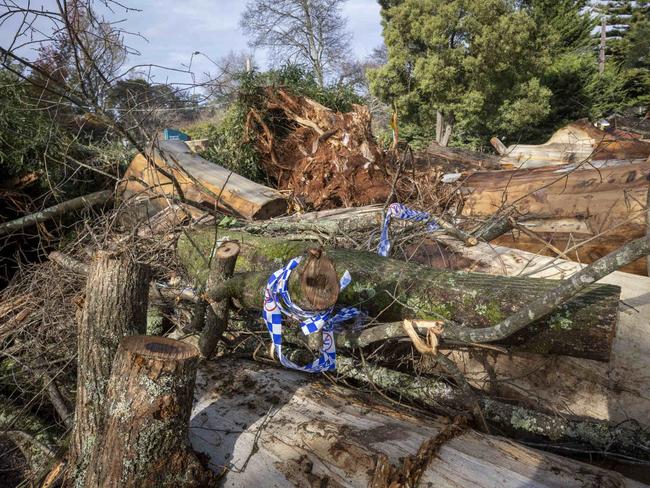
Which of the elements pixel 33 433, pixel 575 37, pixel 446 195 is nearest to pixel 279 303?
pixel 33 433

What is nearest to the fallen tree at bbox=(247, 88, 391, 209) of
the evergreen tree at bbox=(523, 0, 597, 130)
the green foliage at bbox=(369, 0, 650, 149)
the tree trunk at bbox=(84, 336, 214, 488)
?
the tree trunk at bbox=(84, 336, 214, 488)

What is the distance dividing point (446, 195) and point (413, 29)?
11330 mm

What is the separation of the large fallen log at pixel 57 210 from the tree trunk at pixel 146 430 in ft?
9.28

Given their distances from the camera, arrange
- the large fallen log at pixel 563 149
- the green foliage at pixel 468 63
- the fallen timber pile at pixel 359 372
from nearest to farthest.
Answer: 1. the fallen timber pile at pixel 359 372
2. the large fallen log at pixel 563 149
3. the green foliage at pixel 468 63

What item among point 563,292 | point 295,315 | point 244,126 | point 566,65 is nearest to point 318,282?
point 295,315

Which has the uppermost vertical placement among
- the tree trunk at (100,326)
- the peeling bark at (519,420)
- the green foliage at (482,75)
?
the green foliage at (482,75)

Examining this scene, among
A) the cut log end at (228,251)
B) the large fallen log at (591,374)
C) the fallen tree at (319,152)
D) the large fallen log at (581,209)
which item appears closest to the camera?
the large fallen log at (591,374)

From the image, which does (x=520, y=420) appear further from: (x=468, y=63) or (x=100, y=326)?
(x=468, y=63)

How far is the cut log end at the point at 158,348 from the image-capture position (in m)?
1.59

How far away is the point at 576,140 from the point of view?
695cm

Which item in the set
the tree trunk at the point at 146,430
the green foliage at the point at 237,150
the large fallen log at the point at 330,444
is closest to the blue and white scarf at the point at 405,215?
the large fallen log at the point at 330,444

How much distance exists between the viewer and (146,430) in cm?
157

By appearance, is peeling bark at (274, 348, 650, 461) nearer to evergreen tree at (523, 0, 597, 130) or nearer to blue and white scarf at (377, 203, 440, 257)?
blue and white scarf at (377, 203, 440, 257)

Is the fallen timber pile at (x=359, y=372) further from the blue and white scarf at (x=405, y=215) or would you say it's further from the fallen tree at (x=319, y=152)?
the fallen tree at (x=319, y=152)
